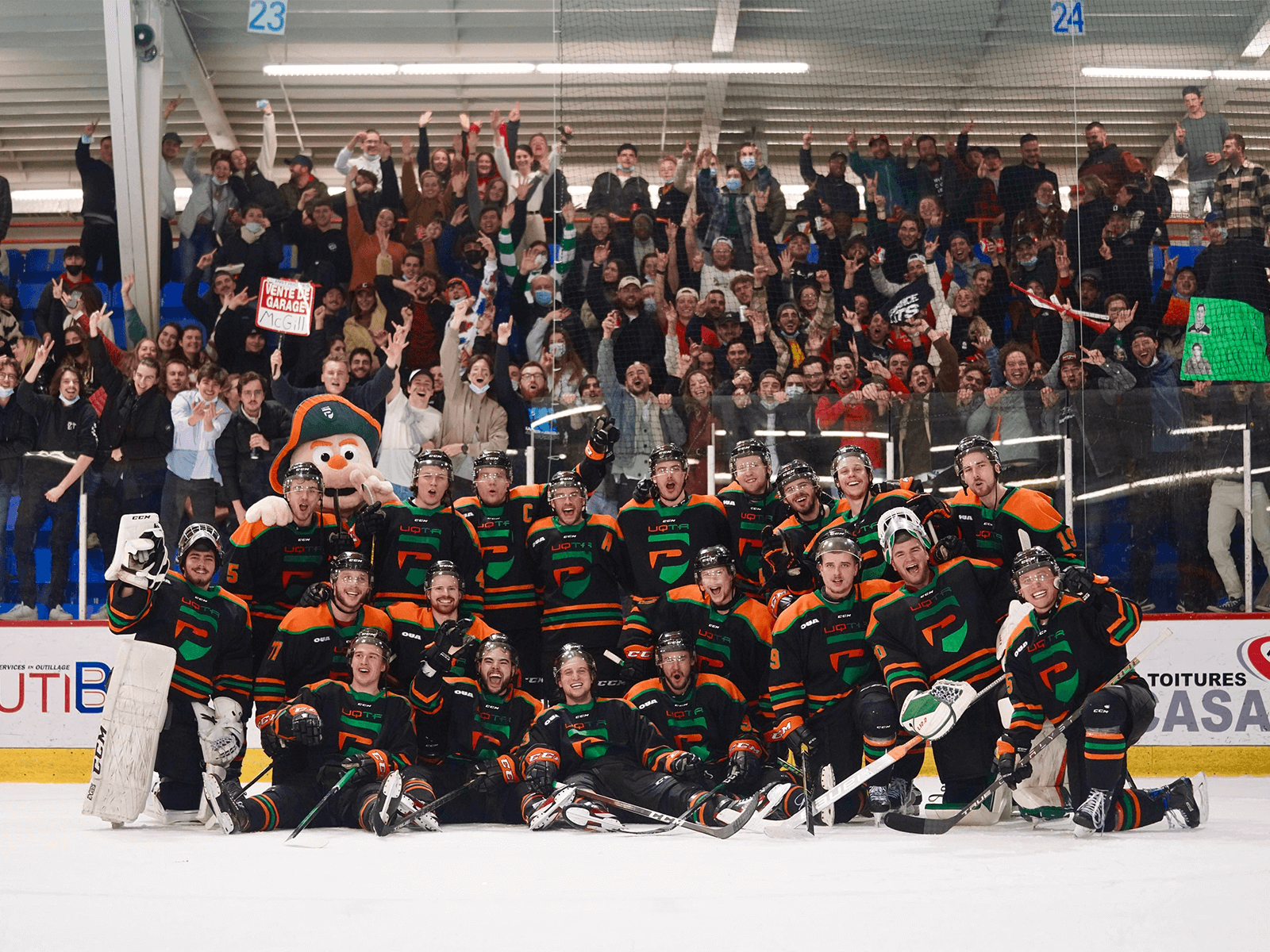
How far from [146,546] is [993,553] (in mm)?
3587

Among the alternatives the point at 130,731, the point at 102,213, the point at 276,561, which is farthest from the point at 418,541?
the point at 102,213

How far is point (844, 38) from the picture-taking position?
833cm

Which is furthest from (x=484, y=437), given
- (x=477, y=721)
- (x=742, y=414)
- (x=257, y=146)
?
(x=257, y=146)

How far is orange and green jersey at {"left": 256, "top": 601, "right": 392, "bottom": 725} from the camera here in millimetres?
5418

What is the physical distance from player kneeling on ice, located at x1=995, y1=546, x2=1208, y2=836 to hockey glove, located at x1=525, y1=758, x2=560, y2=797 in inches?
67.3

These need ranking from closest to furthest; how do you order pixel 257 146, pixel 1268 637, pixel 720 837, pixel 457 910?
pixel 457 910 → pixel 720 837 → pixel 1268 637 → pixel 257 146

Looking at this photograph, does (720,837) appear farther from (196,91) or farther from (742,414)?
(196,91)

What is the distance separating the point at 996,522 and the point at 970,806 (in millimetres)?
1346

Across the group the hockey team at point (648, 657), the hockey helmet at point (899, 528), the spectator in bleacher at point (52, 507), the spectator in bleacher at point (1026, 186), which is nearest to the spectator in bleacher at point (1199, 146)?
the spectator in bleacher at point (1026, 186)

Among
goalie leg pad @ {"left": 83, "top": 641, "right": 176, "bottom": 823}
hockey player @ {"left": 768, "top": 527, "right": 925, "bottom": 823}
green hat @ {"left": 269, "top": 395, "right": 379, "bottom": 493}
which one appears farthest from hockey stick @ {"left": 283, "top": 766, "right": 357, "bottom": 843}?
green hat @ {"left": 269, "top": 395, "right": 379, "bottom": 493}

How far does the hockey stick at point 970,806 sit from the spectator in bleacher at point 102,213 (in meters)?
6.62

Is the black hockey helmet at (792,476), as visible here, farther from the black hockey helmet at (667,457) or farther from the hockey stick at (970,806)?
the hockey stick at (970,806)

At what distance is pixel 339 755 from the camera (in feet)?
17.1

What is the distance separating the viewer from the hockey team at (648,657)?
5.00 meters
